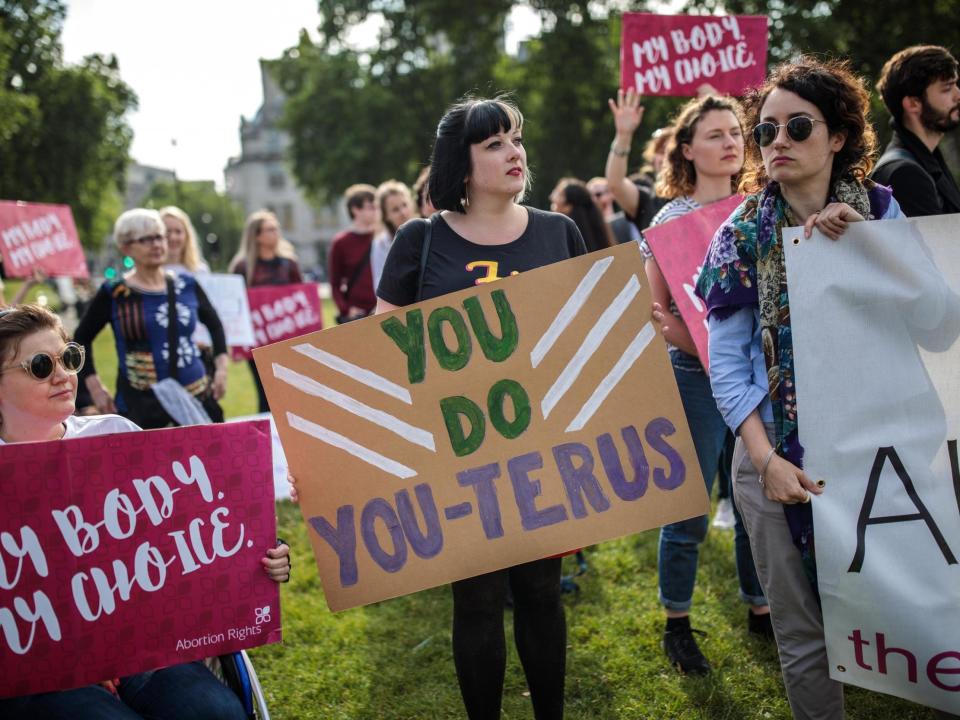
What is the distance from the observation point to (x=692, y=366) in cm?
329

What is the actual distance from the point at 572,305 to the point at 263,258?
18.2 feet

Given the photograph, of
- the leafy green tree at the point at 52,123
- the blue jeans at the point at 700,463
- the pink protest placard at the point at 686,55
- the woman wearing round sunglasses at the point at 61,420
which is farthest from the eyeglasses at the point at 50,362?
the leafy green tree at the point at 52,123

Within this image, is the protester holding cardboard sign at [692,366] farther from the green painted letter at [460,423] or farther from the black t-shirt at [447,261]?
the green painted letter at [460,423]

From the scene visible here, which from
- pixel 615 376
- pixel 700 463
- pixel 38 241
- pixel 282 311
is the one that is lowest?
pixel 700 463

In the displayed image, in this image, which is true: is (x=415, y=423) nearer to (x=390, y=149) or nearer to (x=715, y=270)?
(x=715, y=270)

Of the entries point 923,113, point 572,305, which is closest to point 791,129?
point 572,305

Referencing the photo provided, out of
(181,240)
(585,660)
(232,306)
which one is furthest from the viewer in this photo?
(232,306)

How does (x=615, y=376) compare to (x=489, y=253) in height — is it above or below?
below

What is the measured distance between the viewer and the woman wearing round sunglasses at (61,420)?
2.25m

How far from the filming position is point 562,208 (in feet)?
17.1

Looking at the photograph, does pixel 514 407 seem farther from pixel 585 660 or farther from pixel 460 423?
pixel 585 660

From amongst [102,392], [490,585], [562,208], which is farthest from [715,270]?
[102,392]

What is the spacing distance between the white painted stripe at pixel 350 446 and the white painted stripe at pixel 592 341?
485 mm

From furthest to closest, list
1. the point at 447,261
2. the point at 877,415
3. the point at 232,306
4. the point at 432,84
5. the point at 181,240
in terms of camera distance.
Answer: the point at 432,84 < the point at 232,306 < the point at 181,240 < the point at 447,261 < the point at 877,415
